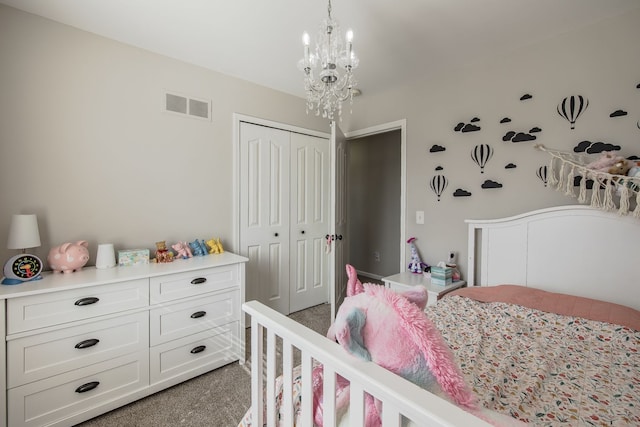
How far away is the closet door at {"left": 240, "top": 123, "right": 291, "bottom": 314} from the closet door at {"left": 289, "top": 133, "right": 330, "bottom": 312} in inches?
3.8

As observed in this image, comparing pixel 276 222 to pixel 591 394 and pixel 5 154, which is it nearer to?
pixel 5 154

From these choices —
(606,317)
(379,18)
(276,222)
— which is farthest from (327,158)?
(606,317)

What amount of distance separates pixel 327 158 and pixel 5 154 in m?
2.59

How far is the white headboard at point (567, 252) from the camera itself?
1641mm

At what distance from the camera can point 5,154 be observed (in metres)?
1.68

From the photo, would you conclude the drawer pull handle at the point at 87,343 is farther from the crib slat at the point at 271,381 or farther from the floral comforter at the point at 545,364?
the crib slat at the point at 271,381

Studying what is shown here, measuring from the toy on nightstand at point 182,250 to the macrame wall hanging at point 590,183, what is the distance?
8.78 ft

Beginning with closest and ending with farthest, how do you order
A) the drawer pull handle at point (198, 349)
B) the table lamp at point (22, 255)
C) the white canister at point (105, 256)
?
1. the table lamp at point (22, 255)
2. the white canister at point (105, 256)
3. the drawer pull handle at point (198, 349)

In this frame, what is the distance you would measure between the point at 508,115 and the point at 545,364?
181cm

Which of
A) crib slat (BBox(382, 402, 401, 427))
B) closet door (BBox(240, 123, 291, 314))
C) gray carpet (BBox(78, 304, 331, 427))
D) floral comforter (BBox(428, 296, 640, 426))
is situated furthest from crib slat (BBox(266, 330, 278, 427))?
closet door (BBox(240, 123, 291, 314))

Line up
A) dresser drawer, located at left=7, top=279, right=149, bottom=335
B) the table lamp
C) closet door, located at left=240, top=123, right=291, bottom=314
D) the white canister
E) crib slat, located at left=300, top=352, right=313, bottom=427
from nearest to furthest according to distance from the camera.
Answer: crib slat, located at left=300, top=352, right=313, bottom=427
dresser drawer, located at left=7, top=279, right=149, bottom=335
the table lamp
the white canister
closet door, located at left=240, top=123, right=291, bottom=314

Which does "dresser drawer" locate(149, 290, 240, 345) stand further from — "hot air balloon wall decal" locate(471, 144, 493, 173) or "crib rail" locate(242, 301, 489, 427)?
"hot air balloon wall decal" locate(471, 144, 493, 173)

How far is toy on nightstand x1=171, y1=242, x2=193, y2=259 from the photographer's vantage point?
7.21 ft

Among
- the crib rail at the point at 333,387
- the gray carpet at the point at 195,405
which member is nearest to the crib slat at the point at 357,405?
the crib rail at the point at 333,387
